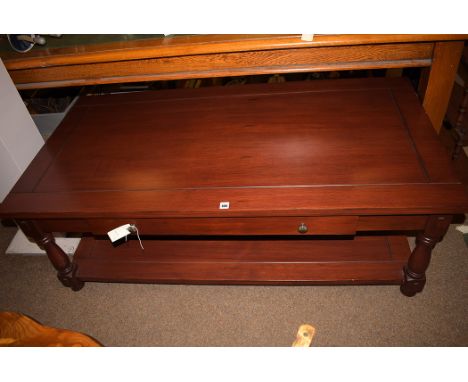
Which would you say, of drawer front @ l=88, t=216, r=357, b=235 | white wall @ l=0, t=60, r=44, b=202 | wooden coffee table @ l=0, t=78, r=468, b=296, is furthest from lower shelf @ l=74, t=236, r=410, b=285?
white wall @ l=0, t=60, r=44, b=202

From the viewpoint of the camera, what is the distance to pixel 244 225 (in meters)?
1.31

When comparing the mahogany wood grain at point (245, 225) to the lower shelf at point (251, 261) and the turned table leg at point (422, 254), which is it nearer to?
the turned table leg at point (422, 254)

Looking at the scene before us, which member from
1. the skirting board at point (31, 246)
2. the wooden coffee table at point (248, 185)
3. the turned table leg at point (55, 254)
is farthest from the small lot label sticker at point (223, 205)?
the skirting board at point (31, 246)

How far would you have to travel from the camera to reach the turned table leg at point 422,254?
4.09 feet

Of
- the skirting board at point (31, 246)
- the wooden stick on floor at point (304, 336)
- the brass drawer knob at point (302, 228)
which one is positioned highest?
the brass drawer knob at point (302, 228)

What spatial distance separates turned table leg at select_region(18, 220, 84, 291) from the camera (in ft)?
4.77

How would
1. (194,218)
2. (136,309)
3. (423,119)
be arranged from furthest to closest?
(136,309), (423,119), (194,218)

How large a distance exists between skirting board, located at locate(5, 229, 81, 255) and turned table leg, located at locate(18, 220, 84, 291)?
0.71 ft

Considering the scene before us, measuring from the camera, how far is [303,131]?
58.2 inches

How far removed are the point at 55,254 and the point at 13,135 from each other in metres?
0.73

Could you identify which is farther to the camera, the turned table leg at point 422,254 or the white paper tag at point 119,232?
the white paper tag at point 119,232
